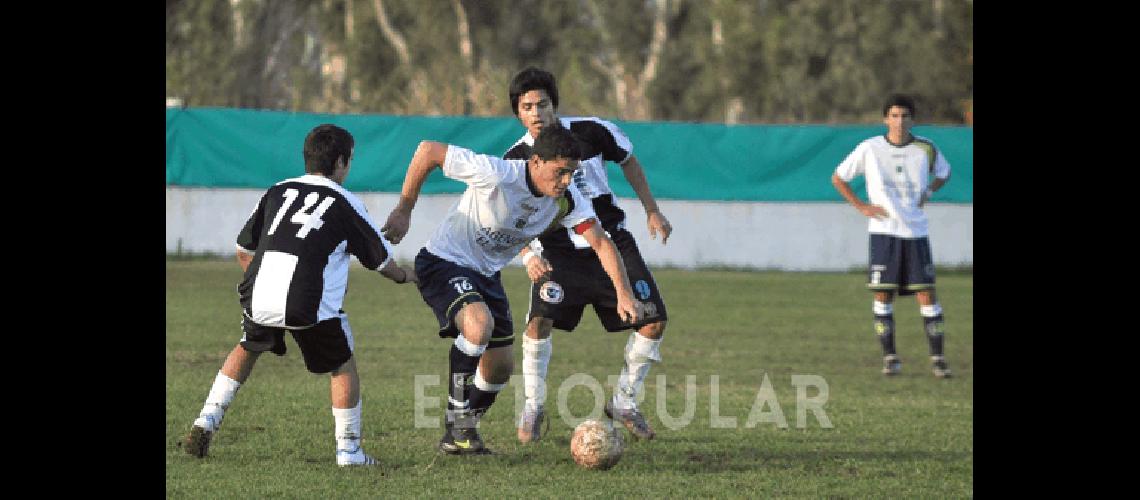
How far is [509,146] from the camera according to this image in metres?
21.1

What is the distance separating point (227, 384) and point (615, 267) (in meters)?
1.98

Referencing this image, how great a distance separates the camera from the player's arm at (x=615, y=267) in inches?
293

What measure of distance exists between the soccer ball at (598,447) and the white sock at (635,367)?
106 cm

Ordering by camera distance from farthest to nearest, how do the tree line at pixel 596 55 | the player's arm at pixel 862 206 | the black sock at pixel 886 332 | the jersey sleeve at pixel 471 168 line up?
the tree line at pixel 596 55, the player's arm at pixel 862 206, the black sock at pixel 886 332, the jersey sleeve at pixel 471 168

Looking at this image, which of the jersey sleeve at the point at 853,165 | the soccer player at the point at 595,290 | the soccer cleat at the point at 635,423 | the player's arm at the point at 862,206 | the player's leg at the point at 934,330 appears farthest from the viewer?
Answer: the jersey sleeve at the point at 853,165

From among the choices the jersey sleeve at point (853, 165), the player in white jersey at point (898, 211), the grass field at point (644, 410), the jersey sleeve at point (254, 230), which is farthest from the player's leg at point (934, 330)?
the jersey sleeve at point (254, 230)

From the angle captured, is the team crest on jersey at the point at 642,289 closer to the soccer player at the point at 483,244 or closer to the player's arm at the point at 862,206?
the soccer player at the point at 483,244

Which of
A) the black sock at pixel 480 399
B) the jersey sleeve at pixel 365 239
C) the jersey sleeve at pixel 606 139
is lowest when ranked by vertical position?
the black sock at pixel 480 399

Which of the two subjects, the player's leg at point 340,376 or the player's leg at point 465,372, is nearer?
the player's leg at point 340,376

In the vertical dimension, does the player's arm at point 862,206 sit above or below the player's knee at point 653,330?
above

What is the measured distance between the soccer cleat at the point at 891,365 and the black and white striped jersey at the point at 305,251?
5.81 metres

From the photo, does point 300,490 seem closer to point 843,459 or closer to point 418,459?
point 418,459

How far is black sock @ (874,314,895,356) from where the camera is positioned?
Result: 477 inches
